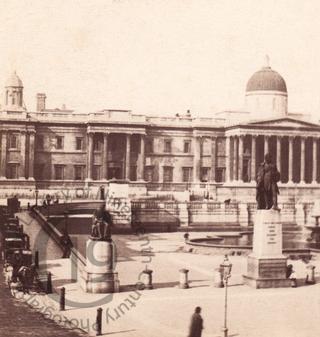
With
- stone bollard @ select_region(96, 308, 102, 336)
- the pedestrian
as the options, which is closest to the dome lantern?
stone bollard @ select_region(96, 308, 102, 336)

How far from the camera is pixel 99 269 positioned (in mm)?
23078

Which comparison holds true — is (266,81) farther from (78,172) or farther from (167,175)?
(78,172)

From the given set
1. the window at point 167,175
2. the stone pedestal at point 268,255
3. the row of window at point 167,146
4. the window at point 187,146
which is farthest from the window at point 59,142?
the stone pedestal at point 268,255

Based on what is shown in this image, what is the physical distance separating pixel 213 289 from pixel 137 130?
54549 mm

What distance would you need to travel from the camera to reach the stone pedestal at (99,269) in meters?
23.0

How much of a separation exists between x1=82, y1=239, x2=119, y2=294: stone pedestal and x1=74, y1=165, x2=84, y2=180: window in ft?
180

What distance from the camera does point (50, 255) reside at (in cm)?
3253

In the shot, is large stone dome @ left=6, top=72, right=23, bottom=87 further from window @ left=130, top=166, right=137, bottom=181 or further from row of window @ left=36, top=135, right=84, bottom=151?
window @ left=130, top=166, right=137, bottom=181

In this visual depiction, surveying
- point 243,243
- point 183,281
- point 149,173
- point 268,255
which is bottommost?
point 183,281

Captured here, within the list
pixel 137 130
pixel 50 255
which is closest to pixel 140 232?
pixel 50 255

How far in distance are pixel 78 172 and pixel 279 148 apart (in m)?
22.3

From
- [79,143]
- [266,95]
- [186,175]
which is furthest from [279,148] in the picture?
[79,143]

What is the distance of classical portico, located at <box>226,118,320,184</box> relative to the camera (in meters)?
78.0

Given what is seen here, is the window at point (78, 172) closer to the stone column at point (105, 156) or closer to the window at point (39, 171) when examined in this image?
the stone column at point (105, 156)
